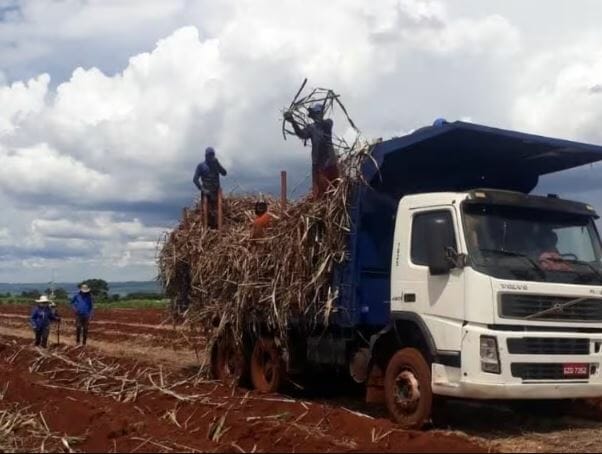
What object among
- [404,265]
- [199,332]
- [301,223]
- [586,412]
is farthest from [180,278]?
[586,412]

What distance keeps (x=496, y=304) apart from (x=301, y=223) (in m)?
3.12

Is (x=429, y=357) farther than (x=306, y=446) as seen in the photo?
Yes

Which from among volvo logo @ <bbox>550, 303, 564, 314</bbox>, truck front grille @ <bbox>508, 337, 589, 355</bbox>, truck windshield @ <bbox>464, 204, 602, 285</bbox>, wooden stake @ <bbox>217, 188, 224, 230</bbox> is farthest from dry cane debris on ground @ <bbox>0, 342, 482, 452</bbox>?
wooden stake @ <bbox>217, 188, 224, 230</bbox>

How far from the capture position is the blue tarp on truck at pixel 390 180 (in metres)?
10.1

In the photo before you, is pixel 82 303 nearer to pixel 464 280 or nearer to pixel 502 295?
pixel 464 280

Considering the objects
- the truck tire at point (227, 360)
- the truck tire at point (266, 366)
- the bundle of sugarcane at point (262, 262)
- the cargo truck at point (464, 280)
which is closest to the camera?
the cargo truck at point (464, 280)

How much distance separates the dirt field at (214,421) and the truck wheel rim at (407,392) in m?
0.26

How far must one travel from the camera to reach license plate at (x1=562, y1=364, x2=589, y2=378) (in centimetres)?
907

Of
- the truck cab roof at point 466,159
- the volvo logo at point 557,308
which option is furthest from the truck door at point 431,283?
the volvo logo at point 557,308

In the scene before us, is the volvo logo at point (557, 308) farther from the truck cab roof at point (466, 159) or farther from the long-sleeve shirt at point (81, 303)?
the long-sleeve shirt at point (81, 303)

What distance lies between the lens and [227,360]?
13469 mm

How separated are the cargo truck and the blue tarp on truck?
0.01 metres

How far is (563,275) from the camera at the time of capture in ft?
30.2

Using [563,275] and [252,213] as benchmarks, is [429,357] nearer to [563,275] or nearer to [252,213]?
[563,275]
